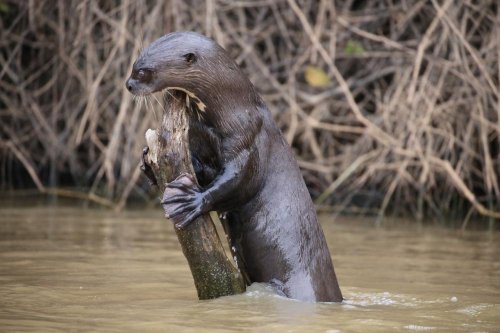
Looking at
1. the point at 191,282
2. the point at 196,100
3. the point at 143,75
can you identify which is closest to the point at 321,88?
the point at 191,282

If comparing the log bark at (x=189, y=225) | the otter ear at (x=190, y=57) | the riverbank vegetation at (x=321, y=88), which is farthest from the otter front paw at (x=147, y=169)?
the riverbank vegetation at (x=321, y=88)

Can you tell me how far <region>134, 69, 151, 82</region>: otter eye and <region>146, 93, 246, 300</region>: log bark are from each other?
12 centimetres

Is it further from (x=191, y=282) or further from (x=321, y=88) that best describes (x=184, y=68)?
(x=321, y=88)

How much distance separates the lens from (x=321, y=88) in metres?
6.18

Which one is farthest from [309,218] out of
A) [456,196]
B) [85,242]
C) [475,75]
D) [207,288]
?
[456,196]

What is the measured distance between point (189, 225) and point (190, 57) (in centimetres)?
51

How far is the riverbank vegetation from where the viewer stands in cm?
540

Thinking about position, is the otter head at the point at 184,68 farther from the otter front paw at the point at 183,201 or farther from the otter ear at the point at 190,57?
the otter front paw at the point at 183,201

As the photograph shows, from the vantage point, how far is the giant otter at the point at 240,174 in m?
2.82

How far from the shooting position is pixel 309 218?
3.02m

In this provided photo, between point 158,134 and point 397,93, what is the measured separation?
2.94m

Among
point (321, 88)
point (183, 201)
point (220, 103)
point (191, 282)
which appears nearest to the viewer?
point (183, 201)

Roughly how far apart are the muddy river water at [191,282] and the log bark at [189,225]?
0.06 meters

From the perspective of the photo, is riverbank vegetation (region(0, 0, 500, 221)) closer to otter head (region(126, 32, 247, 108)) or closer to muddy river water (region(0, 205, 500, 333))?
muddy river water (region(0, 205, 500, 333))
